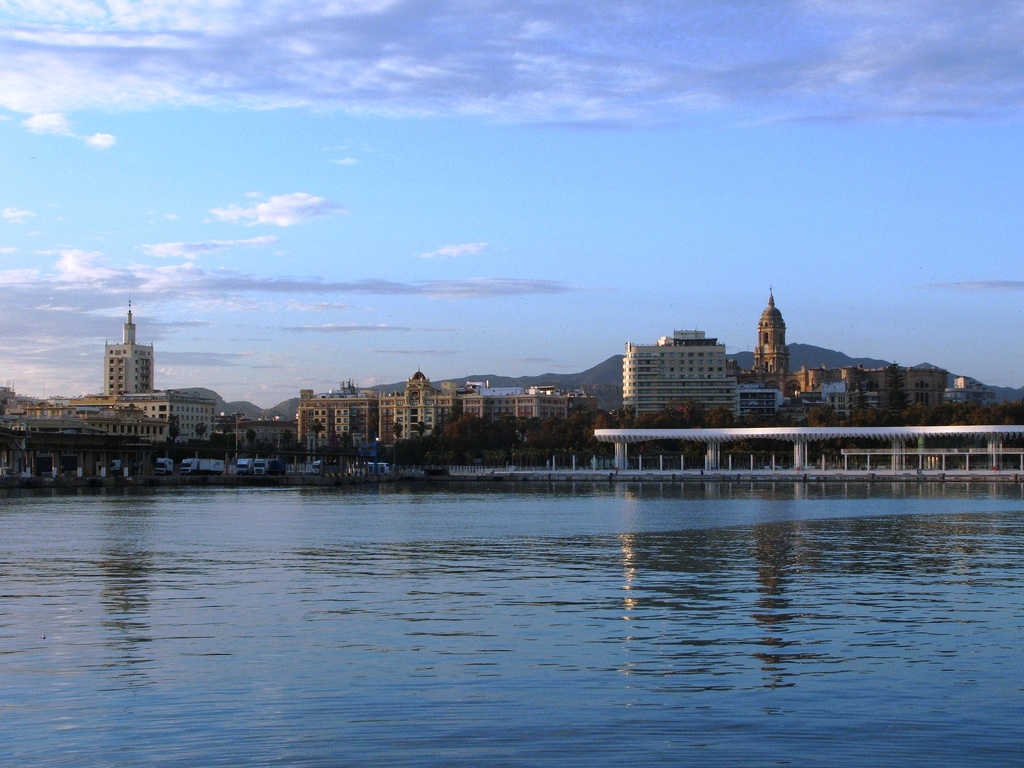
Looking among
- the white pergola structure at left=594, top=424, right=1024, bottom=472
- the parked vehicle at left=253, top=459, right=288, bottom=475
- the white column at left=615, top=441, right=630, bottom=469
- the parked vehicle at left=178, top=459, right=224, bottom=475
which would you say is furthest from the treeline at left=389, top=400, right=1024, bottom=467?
the parked vehicle at left=178, top=459, right=224, bottom=475

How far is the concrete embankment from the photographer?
122 m

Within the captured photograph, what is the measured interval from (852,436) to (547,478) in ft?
112

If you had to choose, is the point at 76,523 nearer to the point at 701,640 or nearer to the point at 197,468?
the point at 701,640

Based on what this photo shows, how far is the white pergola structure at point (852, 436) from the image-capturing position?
126 metres

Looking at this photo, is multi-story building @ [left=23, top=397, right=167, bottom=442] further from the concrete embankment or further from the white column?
the white column

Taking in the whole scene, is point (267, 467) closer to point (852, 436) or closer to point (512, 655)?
point (852, 436)

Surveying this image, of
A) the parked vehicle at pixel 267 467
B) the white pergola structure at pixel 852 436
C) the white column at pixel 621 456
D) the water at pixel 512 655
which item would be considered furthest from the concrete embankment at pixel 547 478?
the water at pixel 512 655

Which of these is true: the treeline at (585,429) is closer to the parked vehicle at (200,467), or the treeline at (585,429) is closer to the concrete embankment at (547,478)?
the concrete embankment at (547,478)

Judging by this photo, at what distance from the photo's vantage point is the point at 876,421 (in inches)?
5974

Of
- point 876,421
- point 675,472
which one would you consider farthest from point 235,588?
point 876,421

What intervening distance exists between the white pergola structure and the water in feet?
302

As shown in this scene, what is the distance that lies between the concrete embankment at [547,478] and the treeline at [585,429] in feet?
41.6

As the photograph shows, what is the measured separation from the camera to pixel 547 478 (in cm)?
14825

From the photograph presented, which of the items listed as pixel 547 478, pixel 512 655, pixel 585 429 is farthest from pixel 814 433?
pixel 512 655
